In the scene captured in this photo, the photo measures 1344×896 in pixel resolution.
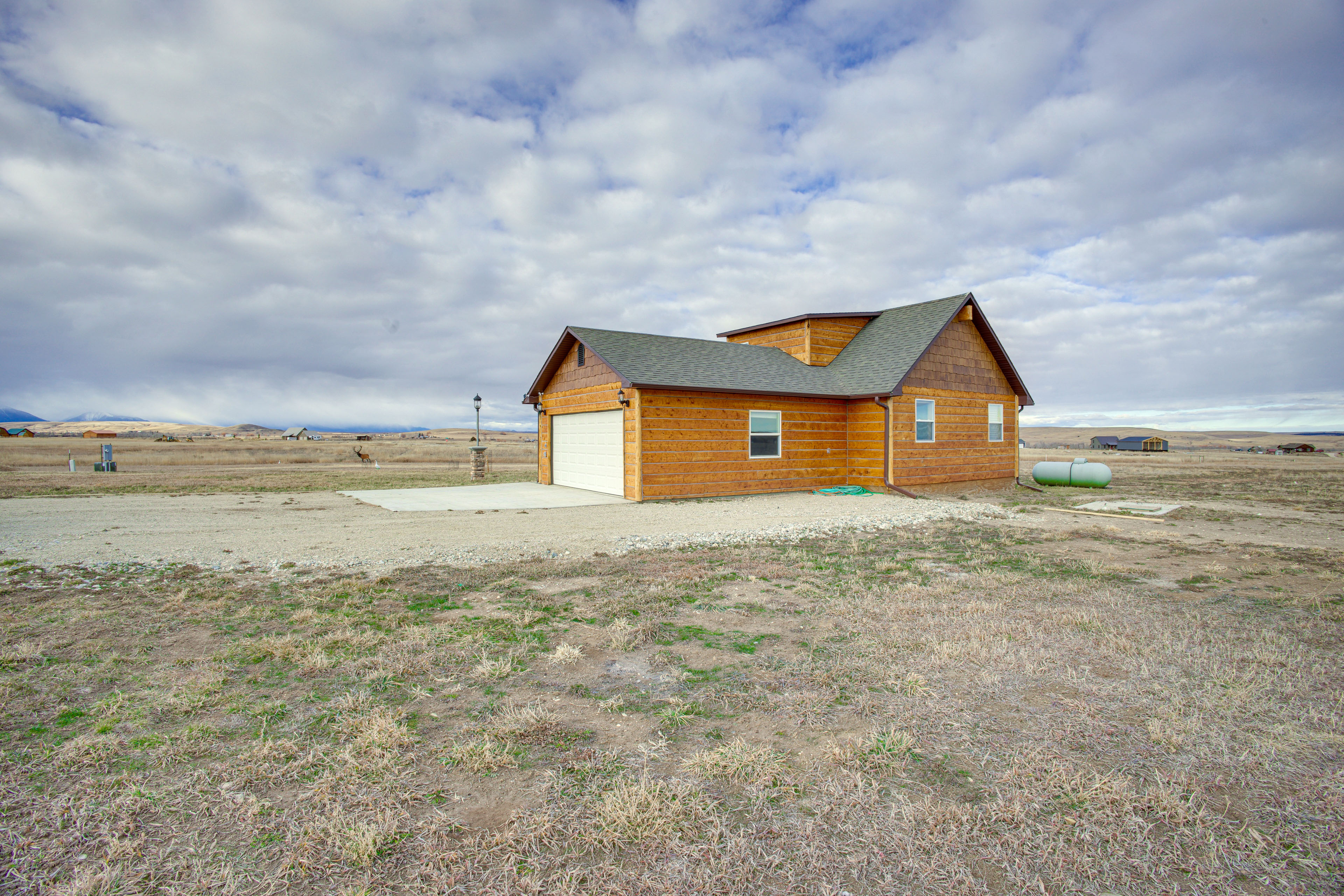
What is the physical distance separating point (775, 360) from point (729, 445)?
4.12 meters

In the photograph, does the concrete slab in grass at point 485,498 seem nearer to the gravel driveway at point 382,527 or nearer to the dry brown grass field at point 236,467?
the gravel driveway at point 382,527

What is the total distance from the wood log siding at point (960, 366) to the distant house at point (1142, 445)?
4479 cm

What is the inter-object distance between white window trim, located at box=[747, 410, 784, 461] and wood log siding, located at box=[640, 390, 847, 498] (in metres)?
0.03

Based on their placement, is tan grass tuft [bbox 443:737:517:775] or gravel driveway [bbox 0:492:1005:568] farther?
gravel driveway [bbox 0:492:1005:568]

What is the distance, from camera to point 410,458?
38844 millimetres

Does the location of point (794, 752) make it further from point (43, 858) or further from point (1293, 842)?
point (43, 858)

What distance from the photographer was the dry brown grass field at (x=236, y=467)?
19.2m

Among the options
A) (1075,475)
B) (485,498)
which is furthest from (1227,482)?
(485,498)

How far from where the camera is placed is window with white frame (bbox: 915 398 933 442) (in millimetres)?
16719

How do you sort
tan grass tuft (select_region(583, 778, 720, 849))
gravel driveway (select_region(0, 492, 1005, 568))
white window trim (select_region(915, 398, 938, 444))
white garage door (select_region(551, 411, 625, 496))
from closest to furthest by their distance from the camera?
tan grass tuft (select_region(583, 778, 720, 849))
gravel driveway (select_region(0, 492, 1005, 568))
white garage door (select_region(551, 411, 625, 496))
white window trim (select_region(915, 398, 938, 444))

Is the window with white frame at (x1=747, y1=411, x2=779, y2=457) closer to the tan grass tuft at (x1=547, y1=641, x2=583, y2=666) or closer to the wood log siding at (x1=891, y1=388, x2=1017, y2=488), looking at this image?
the wood log siding at (x1=891, y1=388, x2=1017, y2=488)

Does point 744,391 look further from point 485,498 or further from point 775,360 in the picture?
point 485,498

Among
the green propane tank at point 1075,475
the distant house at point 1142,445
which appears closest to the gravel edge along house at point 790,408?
the green propane tank at point 1075,475

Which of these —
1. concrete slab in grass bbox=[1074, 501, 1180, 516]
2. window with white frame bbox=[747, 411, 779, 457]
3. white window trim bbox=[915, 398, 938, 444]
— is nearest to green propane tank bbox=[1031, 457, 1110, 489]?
concrete slab in grass bbox=[1074, 501, 1180, 516]
